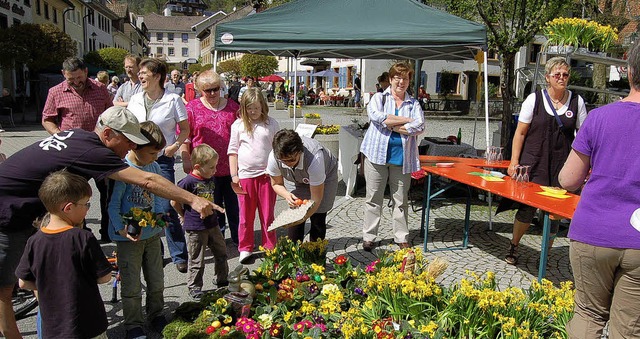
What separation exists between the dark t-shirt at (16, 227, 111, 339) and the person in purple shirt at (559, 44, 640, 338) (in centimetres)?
218

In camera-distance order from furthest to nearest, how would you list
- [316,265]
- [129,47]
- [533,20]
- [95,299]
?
1. [129,47]
2. [533,20]
3. [316,265]
4. [95,299]

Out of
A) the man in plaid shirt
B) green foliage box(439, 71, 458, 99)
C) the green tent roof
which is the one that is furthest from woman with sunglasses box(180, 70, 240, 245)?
green foliage box(439, 71, 458, 99)

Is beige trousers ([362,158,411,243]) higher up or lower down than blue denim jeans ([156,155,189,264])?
higher up

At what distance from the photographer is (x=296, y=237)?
4355 millimetres

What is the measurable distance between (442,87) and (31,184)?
30866mm

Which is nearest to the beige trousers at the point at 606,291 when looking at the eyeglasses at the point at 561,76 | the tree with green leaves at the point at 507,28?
the eyeglasses at the point at 561,76

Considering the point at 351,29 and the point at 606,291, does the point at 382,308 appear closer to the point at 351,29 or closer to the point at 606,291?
the point at 606,291

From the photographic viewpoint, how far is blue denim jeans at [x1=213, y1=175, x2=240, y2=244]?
493 cm

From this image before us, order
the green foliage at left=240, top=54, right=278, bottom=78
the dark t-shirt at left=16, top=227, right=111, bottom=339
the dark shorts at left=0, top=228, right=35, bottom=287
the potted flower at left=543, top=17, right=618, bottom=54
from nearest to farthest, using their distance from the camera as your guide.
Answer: the dark t-shirt at left=16, top=227, right=111, bottom=339, the dark shorts at left=0, top=228, right=35, bottom=287, the potted flower at left=543, top=17, right=618, bottom=54, the green foliage at left=240, top=54, right=278, bottom=78

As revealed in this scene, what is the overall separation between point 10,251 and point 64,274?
0.61 m

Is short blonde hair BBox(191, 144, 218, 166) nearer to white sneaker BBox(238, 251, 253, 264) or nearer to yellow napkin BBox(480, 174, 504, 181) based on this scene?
white sneaker BBox(238, 251, 253, 264)

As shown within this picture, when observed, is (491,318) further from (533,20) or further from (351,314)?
(533,20)

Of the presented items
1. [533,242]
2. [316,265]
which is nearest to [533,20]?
[533,242]

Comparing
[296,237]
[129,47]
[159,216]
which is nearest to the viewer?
[159,216]
